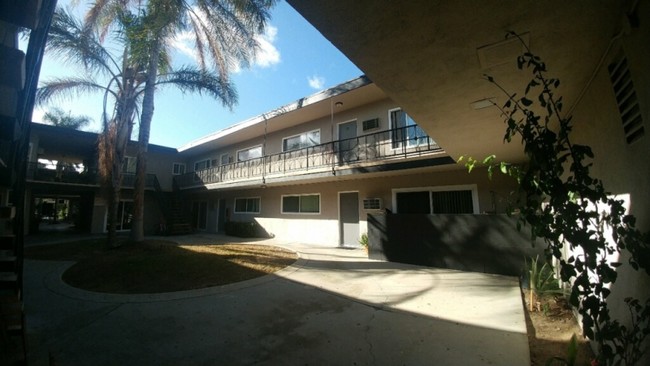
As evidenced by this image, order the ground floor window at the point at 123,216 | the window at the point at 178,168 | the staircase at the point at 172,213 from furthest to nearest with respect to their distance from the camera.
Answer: the window at the point at 178,168, the ground floor window at the point at 123,216, the staircase at the point at 172,213

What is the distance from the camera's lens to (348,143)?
10.9m

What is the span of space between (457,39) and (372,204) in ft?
27.9

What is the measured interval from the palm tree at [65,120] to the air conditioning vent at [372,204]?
1081 inches

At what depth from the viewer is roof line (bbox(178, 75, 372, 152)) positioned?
9203 mm

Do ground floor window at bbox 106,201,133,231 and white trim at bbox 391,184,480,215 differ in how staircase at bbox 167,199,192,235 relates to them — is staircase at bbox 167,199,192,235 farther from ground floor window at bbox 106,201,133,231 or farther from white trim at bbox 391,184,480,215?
white trim at bbox 391,184,480,215

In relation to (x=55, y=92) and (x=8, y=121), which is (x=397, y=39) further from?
(x=55, y=92)

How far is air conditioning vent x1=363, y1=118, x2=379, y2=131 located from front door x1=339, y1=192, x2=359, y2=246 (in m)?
Result: 2.78

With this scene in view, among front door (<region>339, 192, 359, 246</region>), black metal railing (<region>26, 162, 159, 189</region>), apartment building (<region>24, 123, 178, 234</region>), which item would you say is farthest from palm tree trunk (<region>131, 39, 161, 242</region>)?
front door (<region>339, 192, 359, 246</region>)

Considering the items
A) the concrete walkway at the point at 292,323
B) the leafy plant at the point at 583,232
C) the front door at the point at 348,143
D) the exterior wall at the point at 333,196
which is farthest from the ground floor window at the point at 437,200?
the leafy plant at the point at 583,232

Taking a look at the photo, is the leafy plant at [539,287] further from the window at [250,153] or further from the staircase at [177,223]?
the staircase at [177,223]

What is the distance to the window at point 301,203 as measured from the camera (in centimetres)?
1292

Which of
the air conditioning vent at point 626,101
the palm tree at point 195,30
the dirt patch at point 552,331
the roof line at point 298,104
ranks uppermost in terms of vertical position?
the palm tree at point 195,30

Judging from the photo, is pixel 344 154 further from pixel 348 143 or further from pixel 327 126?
pixel 327 126

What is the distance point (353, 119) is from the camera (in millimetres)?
11375
